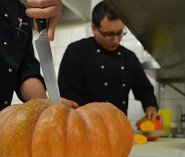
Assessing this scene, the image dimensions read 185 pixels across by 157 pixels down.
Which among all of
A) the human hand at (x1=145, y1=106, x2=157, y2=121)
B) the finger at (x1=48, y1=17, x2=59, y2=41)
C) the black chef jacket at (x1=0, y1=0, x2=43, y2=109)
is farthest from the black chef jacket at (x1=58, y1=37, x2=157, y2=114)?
the finger at (x1=48, y1=17, x2=59, y2=41)

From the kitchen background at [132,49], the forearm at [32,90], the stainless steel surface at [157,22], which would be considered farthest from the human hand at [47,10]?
the kitchen background at [132,49]

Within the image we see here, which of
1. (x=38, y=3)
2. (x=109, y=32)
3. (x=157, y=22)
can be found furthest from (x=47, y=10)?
(x=109, y=32)

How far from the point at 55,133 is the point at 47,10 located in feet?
1.05

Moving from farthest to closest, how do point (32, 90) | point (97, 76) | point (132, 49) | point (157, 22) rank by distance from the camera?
point (132, 49) → point (97, 76) → point (32, 90) → point (157, 22)

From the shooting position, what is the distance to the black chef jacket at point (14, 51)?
1.11m

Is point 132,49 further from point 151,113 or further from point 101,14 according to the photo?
point 151,113

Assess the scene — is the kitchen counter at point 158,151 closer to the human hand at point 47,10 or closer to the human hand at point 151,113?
the human hand at point 47,10

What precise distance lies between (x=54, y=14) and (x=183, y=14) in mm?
325

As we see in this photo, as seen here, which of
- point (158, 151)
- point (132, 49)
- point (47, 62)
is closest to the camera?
point (47, 62)

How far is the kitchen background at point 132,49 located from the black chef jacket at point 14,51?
802mm

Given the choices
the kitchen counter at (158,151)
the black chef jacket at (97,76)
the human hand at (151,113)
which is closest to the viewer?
the kitchen counter at (158,151)

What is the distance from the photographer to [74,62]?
6.48ft

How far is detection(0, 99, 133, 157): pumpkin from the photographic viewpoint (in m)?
0.54

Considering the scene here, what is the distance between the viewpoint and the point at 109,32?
1.91 meters
